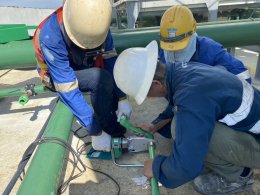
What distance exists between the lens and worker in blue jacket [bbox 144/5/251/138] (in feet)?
7.40

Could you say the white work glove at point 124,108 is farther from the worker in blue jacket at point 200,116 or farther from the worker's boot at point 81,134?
the worker in blue jacket at point 200,116

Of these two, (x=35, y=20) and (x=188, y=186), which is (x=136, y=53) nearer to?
(x=188, y=186)

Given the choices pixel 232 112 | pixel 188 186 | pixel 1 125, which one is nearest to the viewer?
pixel 232 112

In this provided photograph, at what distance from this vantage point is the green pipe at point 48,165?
1.45 meters

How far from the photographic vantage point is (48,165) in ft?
5.37

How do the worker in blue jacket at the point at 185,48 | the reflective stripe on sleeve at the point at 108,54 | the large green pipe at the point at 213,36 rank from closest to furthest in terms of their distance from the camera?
the worker in blue jacket at the point at 185,48, the reflective stripe on sleeve at the point at 108,54, the large green pipe at the point at 213,36

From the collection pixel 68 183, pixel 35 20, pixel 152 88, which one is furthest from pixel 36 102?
pixel 152 88

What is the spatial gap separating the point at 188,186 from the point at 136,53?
3.25 ft

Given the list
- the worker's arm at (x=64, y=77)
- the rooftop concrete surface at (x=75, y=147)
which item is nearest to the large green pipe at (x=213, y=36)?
the rooftop concrete surface at (x=75, y=147)

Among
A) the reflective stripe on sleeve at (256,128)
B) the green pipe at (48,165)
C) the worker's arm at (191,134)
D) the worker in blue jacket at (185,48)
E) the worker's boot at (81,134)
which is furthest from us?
the worker's boot at (81,134)

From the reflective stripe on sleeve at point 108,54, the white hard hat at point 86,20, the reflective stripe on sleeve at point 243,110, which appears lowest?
the reflective stripe on sleeve at point 243,110

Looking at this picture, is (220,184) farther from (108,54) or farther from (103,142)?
(108,54)

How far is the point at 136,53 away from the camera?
154cm

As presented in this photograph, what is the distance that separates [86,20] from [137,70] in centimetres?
59
